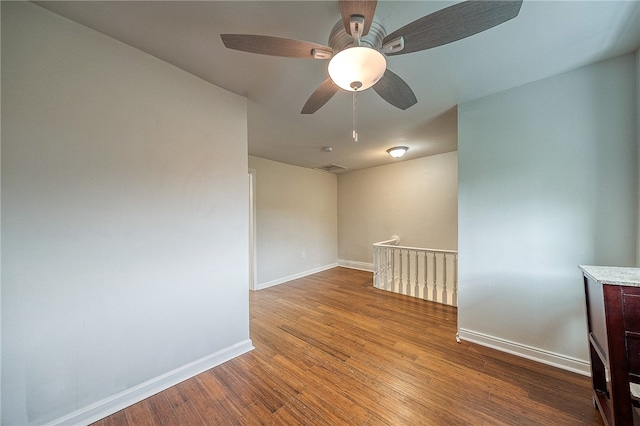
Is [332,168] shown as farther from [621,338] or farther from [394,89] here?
[621,338]

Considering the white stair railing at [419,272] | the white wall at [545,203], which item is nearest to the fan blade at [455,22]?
the white wall at [545,203]

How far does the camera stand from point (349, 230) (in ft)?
18.5

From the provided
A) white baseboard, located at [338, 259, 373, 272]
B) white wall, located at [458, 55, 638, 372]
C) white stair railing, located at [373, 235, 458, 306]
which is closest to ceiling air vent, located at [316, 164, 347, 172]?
white stair railing, located at [373, 235, 458, 306]

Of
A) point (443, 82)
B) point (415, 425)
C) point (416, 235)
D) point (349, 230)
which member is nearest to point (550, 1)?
point (443, 82)

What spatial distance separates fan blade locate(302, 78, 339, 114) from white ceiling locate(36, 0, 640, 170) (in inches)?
12.3

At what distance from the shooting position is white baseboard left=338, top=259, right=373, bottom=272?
527cm

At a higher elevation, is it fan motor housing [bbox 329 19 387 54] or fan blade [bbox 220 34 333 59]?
fan motor housing [bbox 329 19 387 54]

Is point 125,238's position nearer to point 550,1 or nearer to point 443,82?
point 443,82

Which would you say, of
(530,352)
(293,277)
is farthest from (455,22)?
(293,277)

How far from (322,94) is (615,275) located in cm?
194

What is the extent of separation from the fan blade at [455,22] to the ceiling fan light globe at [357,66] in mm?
124

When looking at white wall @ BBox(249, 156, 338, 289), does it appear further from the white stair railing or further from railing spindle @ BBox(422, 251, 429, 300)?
railing spindle @ BBox(422, 251, 429, 300)

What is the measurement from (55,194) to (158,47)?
1.14 meters

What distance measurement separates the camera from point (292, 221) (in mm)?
4703
